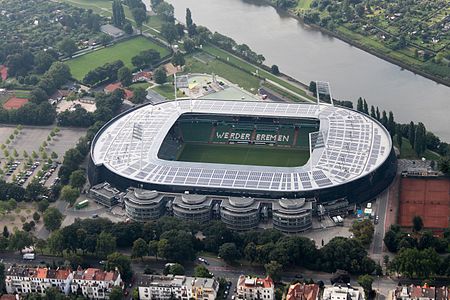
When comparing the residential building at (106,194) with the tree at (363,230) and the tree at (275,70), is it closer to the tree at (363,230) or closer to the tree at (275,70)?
the tree at (363,230)

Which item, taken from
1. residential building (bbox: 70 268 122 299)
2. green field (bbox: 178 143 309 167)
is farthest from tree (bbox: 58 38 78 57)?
residential building (bbox: 70 268 122 299)

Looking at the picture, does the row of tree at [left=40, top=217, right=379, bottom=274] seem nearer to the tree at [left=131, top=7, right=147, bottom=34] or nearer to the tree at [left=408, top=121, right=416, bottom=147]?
the tree at [left=408, top=121, right=416, bottom=147]

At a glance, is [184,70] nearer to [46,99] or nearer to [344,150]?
[46,99]

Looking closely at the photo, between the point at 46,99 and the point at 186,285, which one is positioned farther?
the point at 46,99

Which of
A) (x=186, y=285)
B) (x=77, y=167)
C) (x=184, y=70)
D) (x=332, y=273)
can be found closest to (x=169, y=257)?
(x=186, y=285)

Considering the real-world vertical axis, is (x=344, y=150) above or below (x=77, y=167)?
above

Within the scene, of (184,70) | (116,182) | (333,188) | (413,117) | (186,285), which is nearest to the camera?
(186,285)

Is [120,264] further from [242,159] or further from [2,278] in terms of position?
[242,159]
